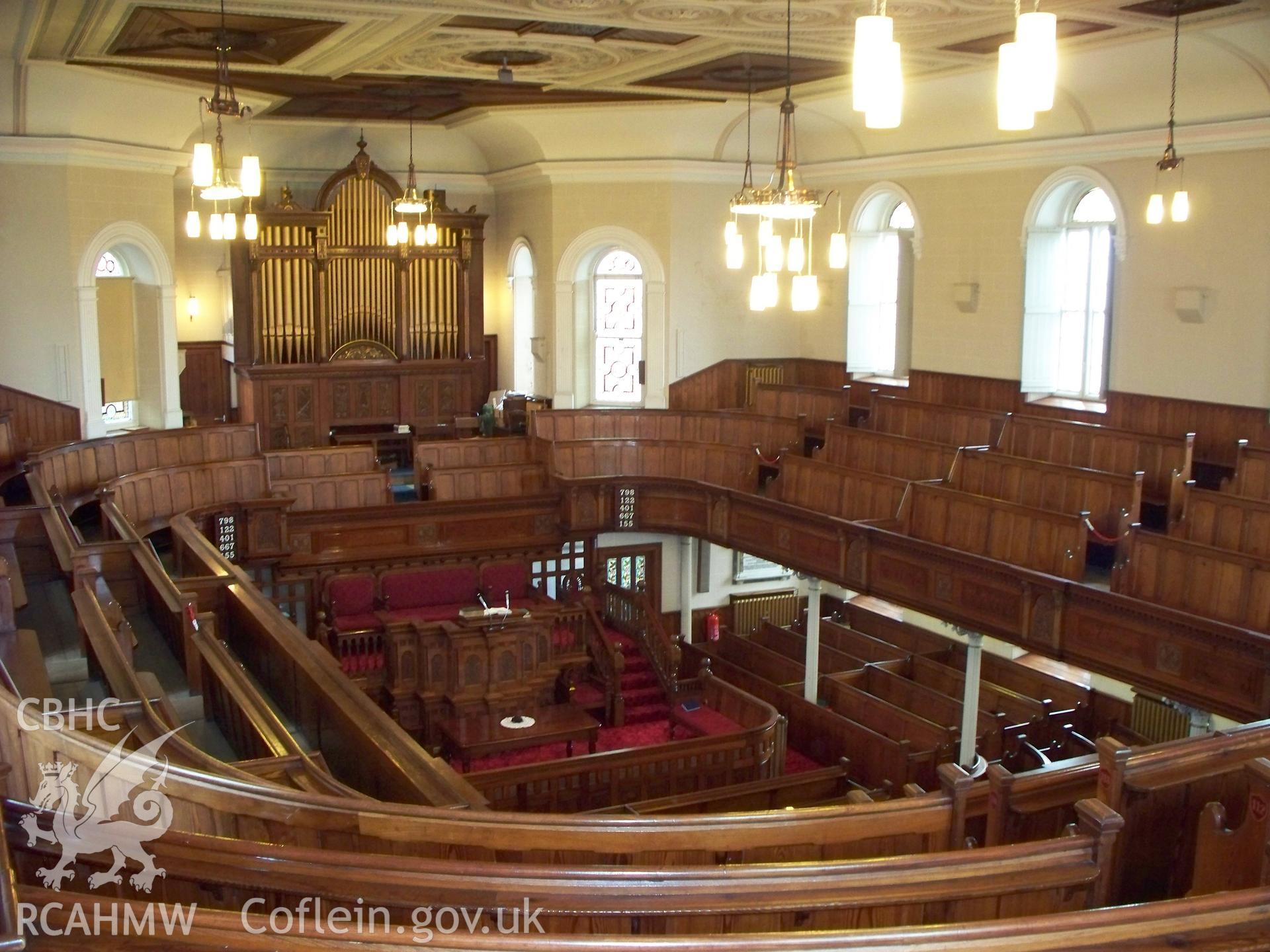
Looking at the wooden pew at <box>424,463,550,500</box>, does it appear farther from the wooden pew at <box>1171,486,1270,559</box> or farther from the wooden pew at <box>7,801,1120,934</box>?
the wooden pew at <box>7,801,1120,934</box>

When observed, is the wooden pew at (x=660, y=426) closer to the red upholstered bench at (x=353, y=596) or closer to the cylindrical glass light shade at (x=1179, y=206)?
the red upholstered bench at (x=353, y=596)

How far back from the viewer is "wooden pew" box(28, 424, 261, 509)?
1166 centimetres

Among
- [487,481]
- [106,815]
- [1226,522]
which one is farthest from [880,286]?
[106,815]

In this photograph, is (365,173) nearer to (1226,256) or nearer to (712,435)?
(712,435)

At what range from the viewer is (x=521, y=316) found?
1888 centimetres

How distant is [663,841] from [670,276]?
13.9 metres

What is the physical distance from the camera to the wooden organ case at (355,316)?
56.0 ft

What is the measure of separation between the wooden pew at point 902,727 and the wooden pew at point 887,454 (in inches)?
93.0

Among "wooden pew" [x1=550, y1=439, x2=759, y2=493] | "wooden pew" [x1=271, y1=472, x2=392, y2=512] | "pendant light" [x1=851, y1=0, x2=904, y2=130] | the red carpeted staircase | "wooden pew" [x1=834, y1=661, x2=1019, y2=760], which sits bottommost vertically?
the red carpeted staircase

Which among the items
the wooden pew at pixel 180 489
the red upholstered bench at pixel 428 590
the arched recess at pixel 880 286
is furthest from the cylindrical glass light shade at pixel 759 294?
the arched recess at pixel 880 286

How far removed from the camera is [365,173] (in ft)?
57.5

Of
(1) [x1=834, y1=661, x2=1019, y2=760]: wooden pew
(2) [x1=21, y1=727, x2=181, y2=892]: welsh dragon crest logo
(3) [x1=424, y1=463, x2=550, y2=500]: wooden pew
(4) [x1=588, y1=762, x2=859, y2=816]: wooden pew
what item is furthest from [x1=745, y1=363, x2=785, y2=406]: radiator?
(2) [x1=21, y1=727, x2=181, y2=892]: welsh dragon crest logo

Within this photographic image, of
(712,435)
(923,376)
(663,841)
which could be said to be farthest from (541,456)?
(663,841)

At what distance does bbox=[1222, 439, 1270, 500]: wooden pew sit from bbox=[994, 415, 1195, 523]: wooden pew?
0.40 m
